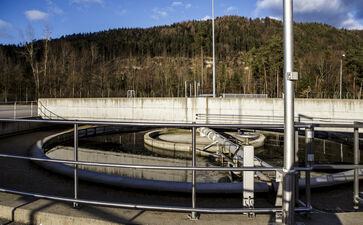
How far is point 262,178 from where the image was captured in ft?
20.2

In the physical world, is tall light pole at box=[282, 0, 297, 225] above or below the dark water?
above

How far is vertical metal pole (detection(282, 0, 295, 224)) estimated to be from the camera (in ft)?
7.31

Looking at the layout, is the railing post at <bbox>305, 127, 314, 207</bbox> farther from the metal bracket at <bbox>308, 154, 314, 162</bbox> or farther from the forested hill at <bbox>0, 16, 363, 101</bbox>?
the forested hill at <bbox>0, 16, 363, 101</bbox>

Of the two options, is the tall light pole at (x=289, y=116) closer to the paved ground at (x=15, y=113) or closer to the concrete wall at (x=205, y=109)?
the concrete wall at (x=205, y=109)

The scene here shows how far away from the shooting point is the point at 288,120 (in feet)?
7.36

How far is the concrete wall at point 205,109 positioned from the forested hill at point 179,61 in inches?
229

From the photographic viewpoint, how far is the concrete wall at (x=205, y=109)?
710 inches

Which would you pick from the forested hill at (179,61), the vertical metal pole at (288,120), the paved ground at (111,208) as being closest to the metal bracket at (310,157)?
the vertical metal pole at (288,120)

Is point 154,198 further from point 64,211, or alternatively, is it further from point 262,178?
point 262,178

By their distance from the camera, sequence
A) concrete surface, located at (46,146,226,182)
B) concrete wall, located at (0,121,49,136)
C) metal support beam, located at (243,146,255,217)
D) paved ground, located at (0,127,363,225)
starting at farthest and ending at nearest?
concrete wall, located at (0,121,49,136), concrete surface, located at (46,146,226,182), metal support beam, located at (243,146,255,217), paved ground, located at (0,127,363,225)

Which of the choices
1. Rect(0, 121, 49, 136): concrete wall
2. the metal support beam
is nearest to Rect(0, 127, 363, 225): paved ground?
the metal support beam

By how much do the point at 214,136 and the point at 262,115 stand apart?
8414mm

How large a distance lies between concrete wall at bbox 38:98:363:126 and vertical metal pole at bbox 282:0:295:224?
17.7 m

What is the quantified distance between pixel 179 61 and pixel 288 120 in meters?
94.2
